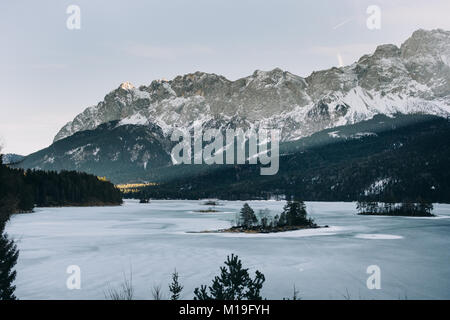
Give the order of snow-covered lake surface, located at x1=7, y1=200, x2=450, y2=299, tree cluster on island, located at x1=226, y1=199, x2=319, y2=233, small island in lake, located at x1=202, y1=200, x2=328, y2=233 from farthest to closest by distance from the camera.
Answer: tree cluster on island, located at x1=226, y1=199, x2=319, y2=233 → small island in lake, located at x1=202, y1=200, x2=328, y2=233 → snow-covered lake surface, located at x1=7, y1=200, x2=450, y2=299

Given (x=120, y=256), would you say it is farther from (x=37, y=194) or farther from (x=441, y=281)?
(x=37, y=194)

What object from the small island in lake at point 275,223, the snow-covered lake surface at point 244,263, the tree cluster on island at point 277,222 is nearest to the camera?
the snow-covered lake surface at point 244,263

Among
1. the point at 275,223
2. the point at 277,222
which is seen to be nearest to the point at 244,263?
the point at 275,223

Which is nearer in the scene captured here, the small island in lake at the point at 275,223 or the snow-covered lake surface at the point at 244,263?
the snow-covered lake surface at the point at 244,263

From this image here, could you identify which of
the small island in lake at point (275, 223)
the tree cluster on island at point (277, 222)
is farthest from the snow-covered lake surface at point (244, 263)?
the tree cluster on island at point (277, 222)

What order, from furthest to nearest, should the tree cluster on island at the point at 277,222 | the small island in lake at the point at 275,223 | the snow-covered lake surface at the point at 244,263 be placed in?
the tree cluster on island at the point at 277,222 → the small island in lake at the point at 275,223 → the snow-covered lake surface at the point at 244,263

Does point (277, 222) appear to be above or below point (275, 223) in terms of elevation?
above

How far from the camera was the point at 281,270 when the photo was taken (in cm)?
4138

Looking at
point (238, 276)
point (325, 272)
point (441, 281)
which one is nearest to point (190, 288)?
point (238, 276)

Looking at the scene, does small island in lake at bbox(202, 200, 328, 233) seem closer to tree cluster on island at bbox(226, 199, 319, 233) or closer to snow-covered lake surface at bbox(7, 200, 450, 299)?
tree cluster on island at bbox(226, 199, 319, 233)

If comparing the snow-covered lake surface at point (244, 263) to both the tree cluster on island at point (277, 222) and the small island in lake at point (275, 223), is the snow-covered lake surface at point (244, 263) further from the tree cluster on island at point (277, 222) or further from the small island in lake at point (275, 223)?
the tree cluster on island at point (277, 222)

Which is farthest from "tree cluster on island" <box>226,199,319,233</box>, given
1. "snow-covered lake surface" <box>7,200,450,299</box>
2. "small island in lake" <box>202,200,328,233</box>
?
"snow-covered lake surface" <box>7,200,450,299</box>

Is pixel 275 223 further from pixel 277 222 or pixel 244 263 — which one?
pixel 244 263
